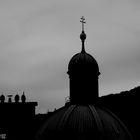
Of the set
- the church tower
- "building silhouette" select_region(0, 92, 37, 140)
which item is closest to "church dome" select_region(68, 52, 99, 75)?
the church tower

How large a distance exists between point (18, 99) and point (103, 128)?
100 ft

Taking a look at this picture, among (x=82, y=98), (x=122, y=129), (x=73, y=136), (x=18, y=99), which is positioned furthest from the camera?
(x=18, y=99)

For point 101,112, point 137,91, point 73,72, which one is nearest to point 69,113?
point 101,112

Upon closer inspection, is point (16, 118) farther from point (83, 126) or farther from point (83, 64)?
point (83, 126)

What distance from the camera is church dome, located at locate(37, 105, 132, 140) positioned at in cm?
3359

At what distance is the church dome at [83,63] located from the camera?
130 ft

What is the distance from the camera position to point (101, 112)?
119 ft

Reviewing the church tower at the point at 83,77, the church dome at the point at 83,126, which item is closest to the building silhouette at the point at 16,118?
the church tower at the point at 83,77

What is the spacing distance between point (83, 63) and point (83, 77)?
4.09 ft

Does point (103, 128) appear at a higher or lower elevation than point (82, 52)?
lower

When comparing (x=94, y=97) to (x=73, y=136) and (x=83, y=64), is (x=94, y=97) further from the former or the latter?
(x=73, y=136)

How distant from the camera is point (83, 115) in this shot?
35312 millimetres

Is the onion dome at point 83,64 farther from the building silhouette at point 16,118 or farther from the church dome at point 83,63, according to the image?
the building silhouette at point 16,118

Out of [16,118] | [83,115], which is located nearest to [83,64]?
[83,115]
